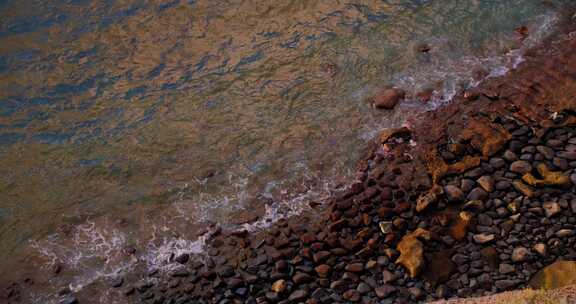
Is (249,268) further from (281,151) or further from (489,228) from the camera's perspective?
(489,228)

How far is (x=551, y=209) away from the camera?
23.7 feet

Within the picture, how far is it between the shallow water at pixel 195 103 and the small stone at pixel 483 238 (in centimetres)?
228

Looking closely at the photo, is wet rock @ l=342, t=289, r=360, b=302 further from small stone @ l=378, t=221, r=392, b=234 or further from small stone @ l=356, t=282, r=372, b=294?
small stone @ l=378, t=221, r=392, b=234

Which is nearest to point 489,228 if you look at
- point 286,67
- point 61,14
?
point 286,67

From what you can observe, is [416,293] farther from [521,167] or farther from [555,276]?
[521,167]

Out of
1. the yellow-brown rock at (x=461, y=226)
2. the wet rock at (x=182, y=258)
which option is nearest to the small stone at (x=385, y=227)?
the yellow-brown rock at (x=461, y=226)

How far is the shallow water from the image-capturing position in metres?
8.71

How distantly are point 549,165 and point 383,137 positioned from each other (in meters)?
2.50

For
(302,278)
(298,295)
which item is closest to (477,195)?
(302,278)

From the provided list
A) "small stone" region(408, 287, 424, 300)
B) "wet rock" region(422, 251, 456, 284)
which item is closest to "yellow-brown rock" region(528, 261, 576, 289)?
"wet rock" region(422, 251, 456, 284)

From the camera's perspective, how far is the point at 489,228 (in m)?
7.26

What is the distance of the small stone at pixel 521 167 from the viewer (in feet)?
25.6

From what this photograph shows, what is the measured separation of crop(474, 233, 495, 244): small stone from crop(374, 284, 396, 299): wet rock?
1282 mm

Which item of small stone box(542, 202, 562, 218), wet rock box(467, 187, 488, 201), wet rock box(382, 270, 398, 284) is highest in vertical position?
wet rock box(467, 187, 488, 201)
